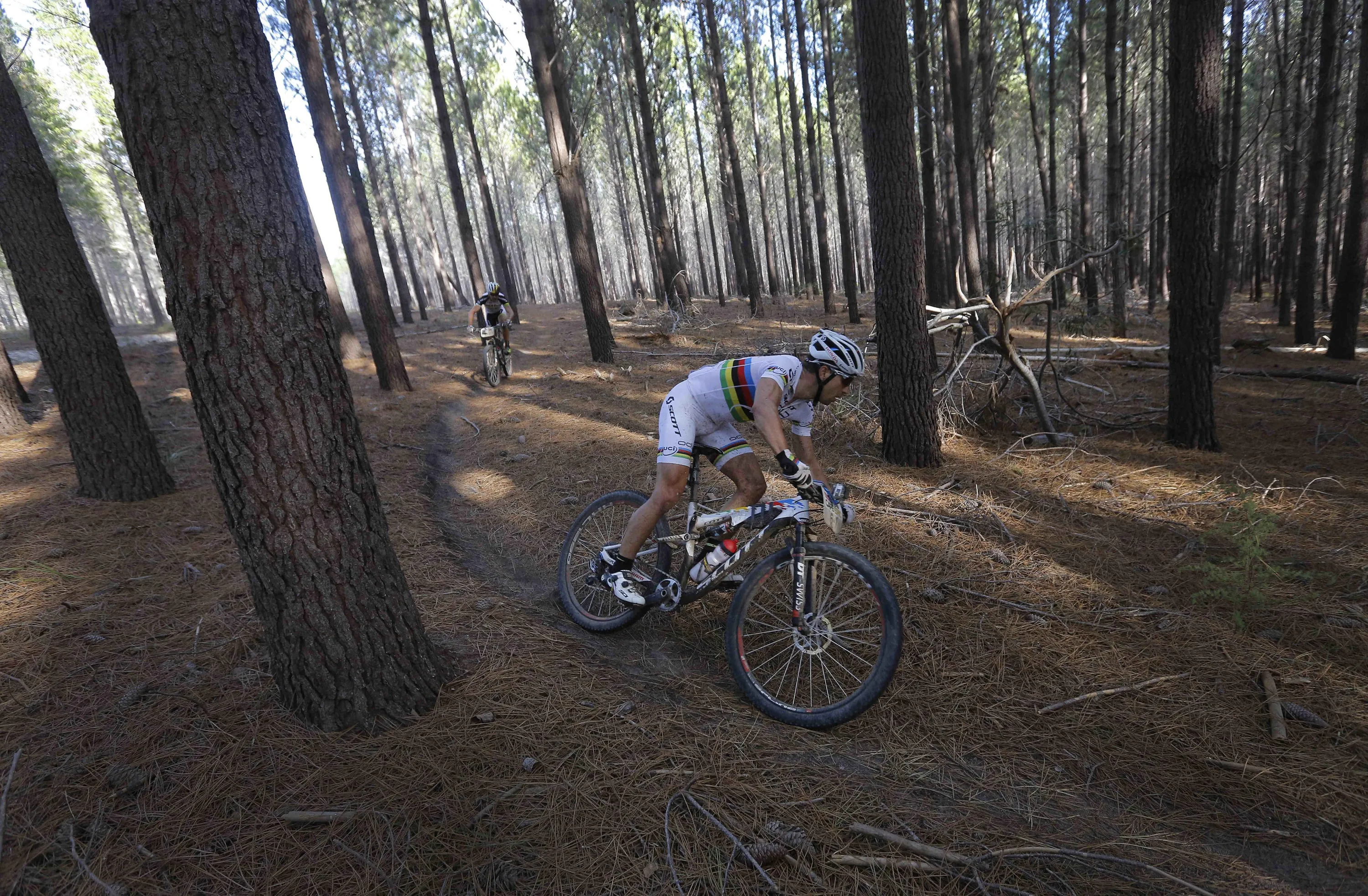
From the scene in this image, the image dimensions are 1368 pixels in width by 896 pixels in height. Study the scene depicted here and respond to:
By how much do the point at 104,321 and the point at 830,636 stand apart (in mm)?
6481

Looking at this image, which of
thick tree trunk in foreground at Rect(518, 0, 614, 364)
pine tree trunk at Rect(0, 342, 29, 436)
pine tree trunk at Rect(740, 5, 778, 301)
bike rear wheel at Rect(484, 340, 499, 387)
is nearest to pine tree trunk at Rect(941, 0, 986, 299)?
thick tree trunk in foreground at Rect(518, 0, 614, 364)

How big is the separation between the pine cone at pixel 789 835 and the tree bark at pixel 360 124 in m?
14.3

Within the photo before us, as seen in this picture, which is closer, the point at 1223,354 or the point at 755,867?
the point at 755,867

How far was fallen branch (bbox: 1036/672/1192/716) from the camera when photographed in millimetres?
2766

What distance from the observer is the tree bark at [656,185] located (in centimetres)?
1467

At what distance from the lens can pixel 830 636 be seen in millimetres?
2932

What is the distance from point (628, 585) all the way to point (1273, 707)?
310 cm

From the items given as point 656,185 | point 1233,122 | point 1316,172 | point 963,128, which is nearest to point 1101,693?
point 1316,172

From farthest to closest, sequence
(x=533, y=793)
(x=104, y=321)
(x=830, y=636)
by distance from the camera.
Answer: (x=104, y=321)
(x=830, y=636)
(x=533, y=793)

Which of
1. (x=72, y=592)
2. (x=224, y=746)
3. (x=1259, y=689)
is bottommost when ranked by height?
(x=1259, y=689)

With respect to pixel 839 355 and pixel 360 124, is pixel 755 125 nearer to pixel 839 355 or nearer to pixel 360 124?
pixel 360 124

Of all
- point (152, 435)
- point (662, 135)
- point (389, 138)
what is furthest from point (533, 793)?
point (389, 138)

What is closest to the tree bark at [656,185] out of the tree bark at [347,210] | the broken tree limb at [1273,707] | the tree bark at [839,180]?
the tree bark at [839,180]

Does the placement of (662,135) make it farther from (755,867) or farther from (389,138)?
(755,867)
